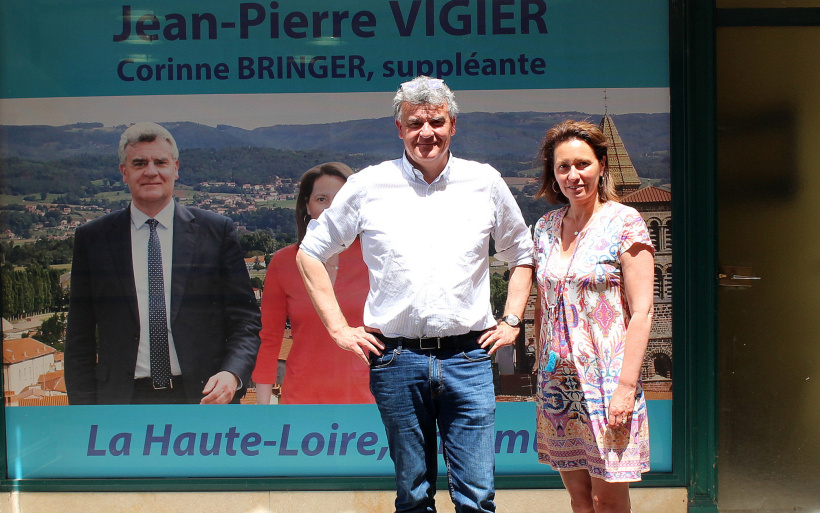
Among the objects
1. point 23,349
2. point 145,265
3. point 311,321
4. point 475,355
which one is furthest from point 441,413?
point 23,349

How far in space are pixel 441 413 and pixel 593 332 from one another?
0.61 meters

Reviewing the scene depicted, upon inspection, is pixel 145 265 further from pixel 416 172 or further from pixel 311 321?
pixel 416 172

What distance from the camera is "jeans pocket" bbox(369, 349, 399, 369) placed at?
2.51m

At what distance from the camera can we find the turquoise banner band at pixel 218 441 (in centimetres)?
383

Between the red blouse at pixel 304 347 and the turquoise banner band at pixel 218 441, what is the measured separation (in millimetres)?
92

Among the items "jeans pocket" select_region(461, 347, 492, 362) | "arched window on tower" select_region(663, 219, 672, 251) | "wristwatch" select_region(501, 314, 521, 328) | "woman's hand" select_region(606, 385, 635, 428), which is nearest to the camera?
"woman's hand" select_region(606, 385, 635, 428)

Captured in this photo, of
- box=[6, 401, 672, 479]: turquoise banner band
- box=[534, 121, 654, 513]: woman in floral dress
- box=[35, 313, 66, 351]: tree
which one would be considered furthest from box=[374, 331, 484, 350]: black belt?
box=[35, 313, 66, 351]: tree

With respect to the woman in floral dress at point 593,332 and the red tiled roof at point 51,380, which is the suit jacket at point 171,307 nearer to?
the red tiled roof at point 51,380

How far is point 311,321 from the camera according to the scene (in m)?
3.86

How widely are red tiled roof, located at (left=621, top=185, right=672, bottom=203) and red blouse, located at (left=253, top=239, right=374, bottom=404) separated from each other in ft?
4.75

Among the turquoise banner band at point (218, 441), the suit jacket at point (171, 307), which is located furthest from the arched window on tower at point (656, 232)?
the suit jacket at point (171, 307)

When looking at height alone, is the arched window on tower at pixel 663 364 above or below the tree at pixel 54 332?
below

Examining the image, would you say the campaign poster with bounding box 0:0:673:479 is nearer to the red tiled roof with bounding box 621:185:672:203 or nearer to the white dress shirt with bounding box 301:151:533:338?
the red tiled roof with bounding box 621:185:672:203

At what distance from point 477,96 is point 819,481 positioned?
9.14 ft
